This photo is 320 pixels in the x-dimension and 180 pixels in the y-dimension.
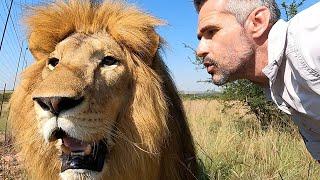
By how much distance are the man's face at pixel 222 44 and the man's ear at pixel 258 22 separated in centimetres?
4

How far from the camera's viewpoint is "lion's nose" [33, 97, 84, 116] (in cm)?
248

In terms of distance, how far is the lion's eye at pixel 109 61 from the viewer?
122 inches

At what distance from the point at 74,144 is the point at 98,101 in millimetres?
277

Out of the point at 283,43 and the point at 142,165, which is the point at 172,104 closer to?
the point at 142,165

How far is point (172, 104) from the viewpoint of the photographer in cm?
331

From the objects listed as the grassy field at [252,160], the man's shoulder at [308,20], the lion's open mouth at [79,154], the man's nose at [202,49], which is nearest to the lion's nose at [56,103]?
the lion's open mouth at [79,154]

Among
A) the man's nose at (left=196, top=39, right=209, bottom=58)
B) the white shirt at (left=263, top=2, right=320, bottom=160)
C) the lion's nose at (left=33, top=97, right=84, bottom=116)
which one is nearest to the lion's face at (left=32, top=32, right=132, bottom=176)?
the lion's nose at (left=33, top=97, right=84, bottom=116)

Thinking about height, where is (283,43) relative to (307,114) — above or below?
above

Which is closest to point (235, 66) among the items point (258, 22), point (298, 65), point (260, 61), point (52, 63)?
point (260, 61)

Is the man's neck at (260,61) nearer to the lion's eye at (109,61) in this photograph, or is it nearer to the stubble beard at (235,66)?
A: the stubble beard at (235,66)

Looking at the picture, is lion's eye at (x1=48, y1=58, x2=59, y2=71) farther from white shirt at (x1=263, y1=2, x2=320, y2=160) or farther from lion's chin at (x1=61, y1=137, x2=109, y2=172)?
white shirt at (x1=263, y1=2, x2=320, y2=160)

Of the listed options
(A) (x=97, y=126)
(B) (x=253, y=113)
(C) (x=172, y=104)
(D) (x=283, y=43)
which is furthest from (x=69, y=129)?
(B) (x=253, y=113)

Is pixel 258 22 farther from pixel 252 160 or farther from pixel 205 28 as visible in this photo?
pixel 252 160

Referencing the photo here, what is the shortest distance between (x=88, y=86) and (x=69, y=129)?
1.11ft
